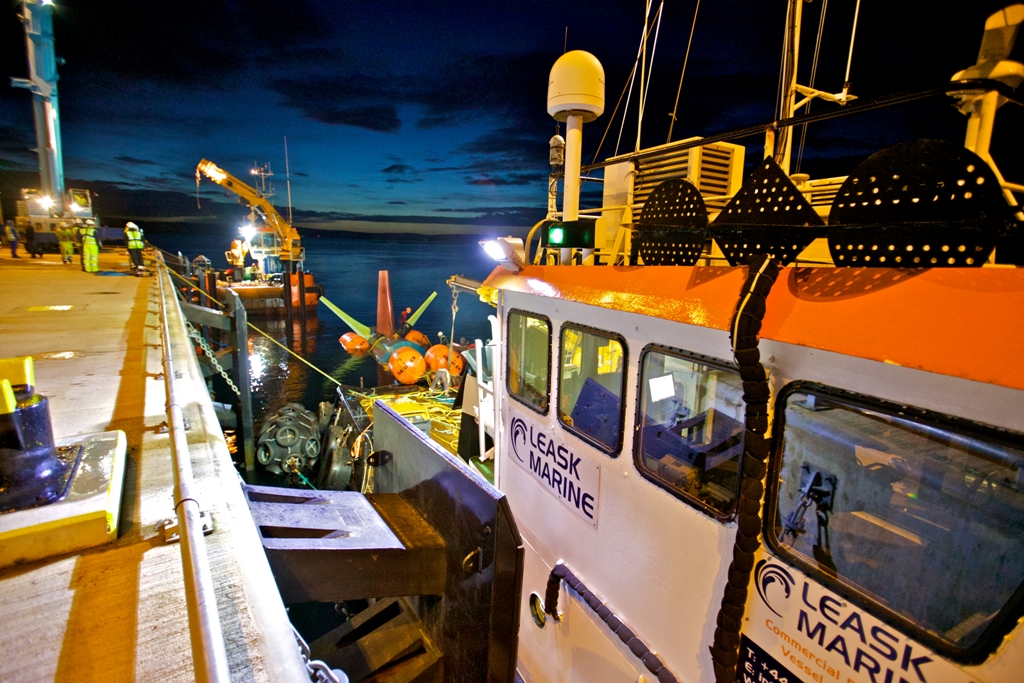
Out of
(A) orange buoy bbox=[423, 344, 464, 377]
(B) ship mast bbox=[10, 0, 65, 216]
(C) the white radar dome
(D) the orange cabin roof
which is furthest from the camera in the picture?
(B) ship mast bbox=[10, 0, 65, 216]

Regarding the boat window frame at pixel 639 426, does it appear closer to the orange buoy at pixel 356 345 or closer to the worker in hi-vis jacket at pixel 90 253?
the worker in hi-vis jacket at pixel 90 253

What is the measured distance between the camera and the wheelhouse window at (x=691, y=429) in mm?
2562

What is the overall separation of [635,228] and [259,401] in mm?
19712

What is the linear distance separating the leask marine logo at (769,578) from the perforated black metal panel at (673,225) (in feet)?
5.03

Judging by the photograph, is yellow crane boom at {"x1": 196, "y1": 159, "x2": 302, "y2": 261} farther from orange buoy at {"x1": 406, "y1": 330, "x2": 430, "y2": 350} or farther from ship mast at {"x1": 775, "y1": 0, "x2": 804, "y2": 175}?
ship mast at {"x1": 775, "y1": 0, "x2": 804, "y2": 175}

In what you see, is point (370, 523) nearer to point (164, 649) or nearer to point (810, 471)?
point (164, 649)

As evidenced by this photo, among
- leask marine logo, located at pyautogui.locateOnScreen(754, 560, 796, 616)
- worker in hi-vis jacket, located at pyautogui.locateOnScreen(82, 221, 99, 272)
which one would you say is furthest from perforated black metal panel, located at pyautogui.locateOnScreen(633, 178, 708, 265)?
worker in hi-vis jacket, located at pyautogui.locateOnScreen(82, 221, 99, 272)

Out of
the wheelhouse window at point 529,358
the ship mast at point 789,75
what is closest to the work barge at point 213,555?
the wheelhouse window at point 529,358

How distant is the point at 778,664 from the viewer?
2172mm

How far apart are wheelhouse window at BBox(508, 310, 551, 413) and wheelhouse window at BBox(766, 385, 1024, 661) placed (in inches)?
84.0

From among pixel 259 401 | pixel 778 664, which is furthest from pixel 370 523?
pixel 259 401

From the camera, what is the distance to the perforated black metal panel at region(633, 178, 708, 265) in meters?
2.50

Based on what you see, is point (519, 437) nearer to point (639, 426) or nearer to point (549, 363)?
point (549, 363)

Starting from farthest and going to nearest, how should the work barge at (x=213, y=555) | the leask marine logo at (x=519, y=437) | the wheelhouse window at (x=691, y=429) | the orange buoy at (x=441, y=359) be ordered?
the orange buoy at (x=441, y=359), the leask marine logo at (x=519, y=437), the wheelhouse window at (x=691, y=429), the work barge at (x=213, y=555)
